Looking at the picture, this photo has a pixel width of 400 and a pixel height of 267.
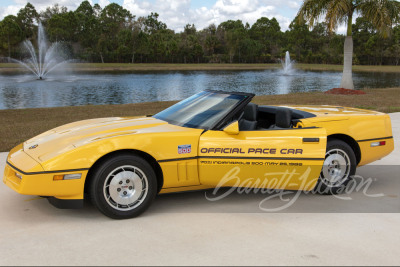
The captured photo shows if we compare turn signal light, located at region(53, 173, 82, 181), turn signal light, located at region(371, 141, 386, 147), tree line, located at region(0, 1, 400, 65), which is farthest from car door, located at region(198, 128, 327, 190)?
tree line, located at region(0, 1, 400, 65)

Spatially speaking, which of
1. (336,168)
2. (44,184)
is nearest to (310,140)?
(336,168)

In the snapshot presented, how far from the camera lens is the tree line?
77.9 metres

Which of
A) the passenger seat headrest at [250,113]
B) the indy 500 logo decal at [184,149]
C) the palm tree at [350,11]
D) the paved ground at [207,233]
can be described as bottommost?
the paved ground at [207,233]

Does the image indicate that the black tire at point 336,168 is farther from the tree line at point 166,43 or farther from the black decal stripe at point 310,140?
the tree line at point 166,43

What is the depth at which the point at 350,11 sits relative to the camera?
65.5 ft

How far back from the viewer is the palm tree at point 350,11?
18781mm

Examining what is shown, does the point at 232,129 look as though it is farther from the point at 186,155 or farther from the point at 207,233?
the point at 207,233

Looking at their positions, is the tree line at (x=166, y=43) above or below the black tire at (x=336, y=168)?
above

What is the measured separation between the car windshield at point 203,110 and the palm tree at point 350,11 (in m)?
15.3

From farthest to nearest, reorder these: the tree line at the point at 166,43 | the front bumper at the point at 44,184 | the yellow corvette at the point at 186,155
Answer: the tree line at the point at 166,43
the yellow corvette at the point at 186,155
the front bumper at the point at 44,184

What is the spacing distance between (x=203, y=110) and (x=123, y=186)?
4.56 feet

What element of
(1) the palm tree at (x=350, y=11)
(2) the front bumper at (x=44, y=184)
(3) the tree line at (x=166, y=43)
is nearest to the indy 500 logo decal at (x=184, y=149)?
(2) the front bumper at (x=44, y=184)

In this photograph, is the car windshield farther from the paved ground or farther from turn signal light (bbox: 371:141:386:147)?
turn signal light (bbox: 371:141:386:147)

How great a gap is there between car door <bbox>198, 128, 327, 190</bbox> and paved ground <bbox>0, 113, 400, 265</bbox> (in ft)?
1.10
